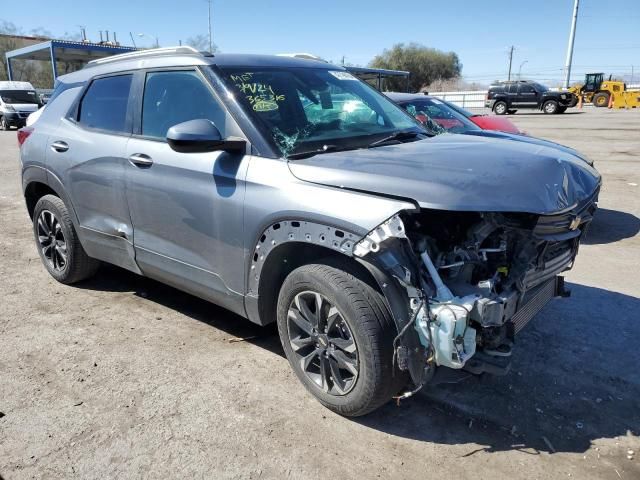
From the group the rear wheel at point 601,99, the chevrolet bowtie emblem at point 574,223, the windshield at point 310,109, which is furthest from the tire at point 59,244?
the rear wheel at point 601,99

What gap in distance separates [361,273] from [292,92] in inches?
58.8

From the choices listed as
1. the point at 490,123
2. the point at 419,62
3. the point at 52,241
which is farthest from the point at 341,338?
the point at 419,62

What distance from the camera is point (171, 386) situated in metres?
3.35

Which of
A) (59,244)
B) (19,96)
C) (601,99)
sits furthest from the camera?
(601,99)

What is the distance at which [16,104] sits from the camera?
26.4m

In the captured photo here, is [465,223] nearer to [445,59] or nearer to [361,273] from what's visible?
[361,273]

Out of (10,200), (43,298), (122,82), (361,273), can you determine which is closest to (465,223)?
(361,273)

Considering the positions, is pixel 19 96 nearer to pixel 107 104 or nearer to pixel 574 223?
pixel 107 104

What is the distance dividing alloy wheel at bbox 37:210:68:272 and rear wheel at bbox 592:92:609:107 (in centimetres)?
4129

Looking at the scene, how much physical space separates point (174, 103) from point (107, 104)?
3.05ft

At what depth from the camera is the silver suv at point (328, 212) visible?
8.43ft

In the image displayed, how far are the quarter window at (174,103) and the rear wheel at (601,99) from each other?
41.3 meters

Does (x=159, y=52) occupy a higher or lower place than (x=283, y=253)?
higher

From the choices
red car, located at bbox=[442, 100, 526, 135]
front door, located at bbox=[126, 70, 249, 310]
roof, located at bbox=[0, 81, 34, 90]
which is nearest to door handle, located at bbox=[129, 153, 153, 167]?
front door, located at bbox=[126, 70, 249, 310]
